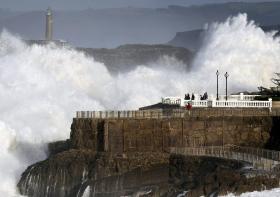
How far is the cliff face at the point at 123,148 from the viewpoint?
36281 mm

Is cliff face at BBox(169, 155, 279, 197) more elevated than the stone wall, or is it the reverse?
the stone wall

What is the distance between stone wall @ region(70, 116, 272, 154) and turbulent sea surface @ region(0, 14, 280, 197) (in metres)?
3.95

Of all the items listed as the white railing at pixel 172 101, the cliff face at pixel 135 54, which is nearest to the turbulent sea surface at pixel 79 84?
the white railing at pixel 172 101

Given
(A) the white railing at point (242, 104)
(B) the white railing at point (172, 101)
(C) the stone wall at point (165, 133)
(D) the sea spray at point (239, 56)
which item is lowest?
(C) the stone wall at point (165, 133)

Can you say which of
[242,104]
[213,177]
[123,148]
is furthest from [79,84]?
[213,177]

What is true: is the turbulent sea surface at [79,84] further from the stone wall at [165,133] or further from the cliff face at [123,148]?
the stone wall at [165,133]

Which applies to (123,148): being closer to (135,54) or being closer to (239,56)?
(239,56)

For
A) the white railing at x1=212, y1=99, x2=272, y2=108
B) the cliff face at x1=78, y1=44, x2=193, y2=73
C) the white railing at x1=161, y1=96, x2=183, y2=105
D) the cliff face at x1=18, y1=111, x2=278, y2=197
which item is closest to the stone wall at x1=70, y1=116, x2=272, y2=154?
the cliff face at x1=18, y1=111, x2=278, y2=197

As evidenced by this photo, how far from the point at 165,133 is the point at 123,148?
5.28ft

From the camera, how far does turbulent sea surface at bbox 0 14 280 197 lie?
46.0 meters

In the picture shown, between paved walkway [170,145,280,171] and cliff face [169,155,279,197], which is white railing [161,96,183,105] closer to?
paved walkway [170,145,280,171]

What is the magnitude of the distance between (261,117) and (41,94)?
54.7 feet

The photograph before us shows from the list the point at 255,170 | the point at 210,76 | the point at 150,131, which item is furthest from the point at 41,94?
the point at 255,170

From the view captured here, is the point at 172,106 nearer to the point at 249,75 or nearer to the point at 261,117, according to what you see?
the point at 261,117
